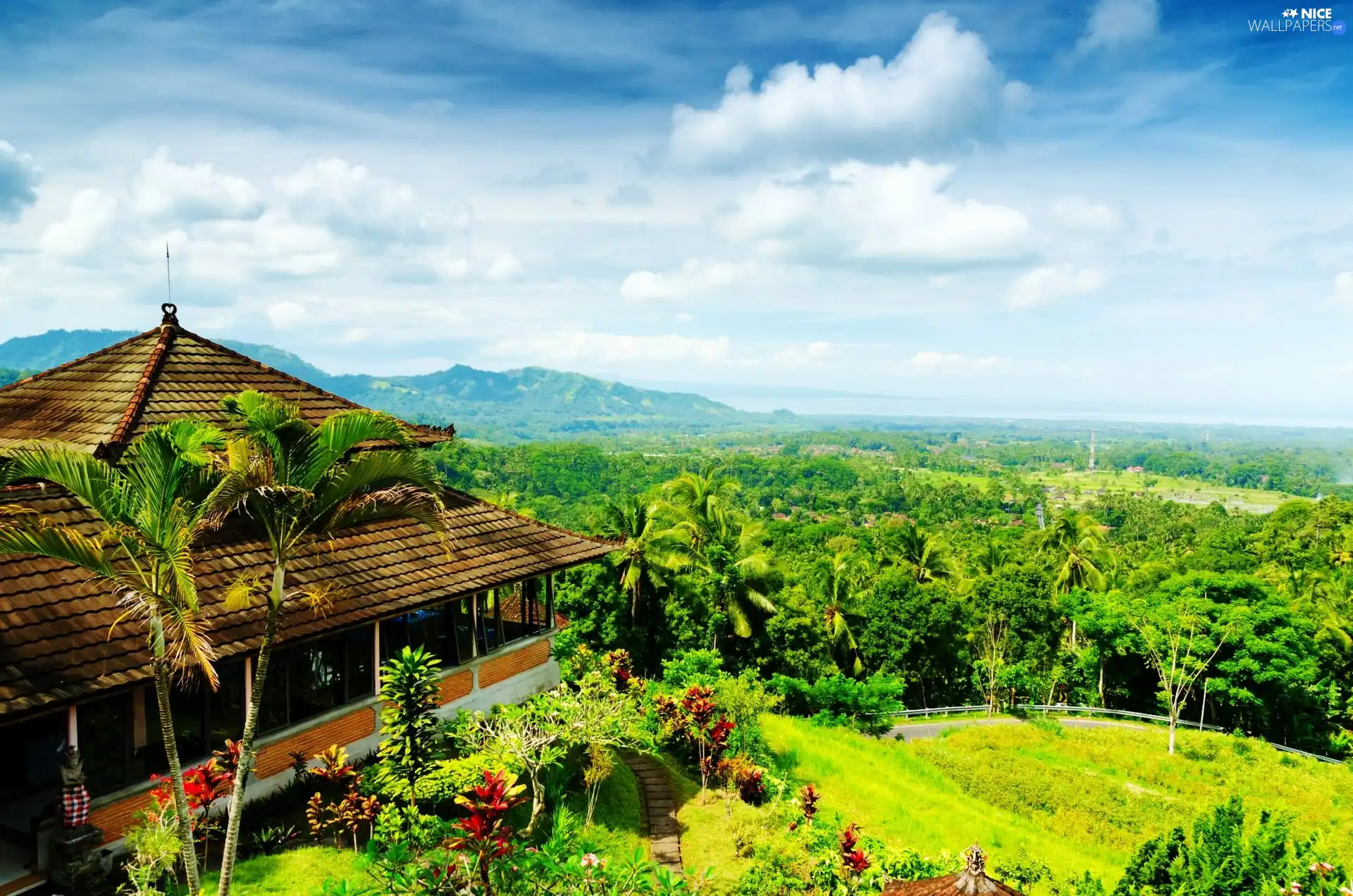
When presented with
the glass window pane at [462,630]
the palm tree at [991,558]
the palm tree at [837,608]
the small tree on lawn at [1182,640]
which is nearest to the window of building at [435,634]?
the glass window pane at [462,630]

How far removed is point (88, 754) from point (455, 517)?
5360mm

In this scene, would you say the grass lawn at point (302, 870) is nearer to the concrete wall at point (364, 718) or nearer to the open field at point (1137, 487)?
the concrete wall at point (364, 718)

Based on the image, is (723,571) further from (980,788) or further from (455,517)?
(455,517)

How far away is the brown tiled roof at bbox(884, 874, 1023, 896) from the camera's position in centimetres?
645

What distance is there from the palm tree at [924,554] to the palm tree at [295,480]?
33.5m

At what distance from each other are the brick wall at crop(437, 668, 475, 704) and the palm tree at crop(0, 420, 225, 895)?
4904 millimetres

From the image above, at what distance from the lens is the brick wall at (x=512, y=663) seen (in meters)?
12.2

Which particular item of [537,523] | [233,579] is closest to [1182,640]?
[537,523]

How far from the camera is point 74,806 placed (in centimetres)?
727

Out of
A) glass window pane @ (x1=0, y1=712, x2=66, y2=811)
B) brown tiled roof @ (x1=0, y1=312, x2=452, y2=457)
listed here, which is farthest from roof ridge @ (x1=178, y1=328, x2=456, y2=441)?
glass window pane @ (x1=0, y1=712, x2=66, y2=811)

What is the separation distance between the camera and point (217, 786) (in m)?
7.95

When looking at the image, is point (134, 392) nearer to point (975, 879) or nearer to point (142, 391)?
point (142, 391)

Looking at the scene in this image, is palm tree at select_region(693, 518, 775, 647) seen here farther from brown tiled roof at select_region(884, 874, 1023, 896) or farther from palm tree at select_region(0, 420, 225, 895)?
palm tree at select_region(0, 420, 225, 895)

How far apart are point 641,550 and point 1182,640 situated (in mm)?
19413
